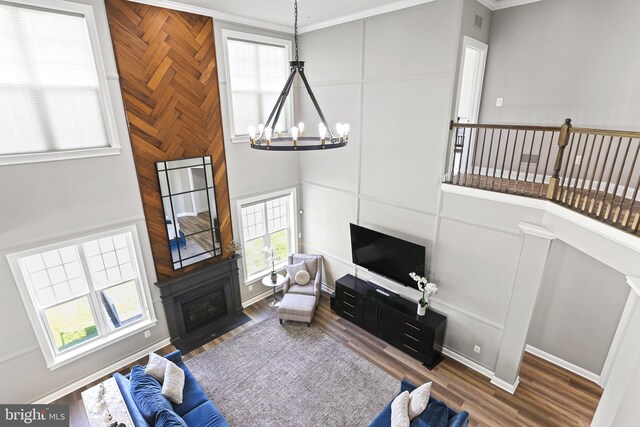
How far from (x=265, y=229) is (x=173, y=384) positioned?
3.42 m

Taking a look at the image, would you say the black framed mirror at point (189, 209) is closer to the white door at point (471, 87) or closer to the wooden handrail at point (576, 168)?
the wooden handrail at point (576, 168)

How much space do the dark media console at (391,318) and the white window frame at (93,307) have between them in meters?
3.34

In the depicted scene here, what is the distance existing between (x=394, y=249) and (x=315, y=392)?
2501mm

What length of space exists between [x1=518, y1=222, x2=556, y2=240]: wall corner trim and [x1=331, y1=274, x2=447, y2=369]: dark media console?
76.1 inches

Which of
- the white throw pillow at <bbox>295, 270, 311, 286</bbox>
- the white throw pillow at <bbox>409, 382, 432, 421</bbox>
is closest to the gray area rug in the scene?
the white throw pillow at <bbox>409, 382, 432, 421</bbox>

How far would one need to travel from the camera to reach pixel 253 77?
19.1 feet

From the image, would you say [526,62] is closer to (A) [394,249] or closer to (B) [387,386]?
(A) [394,249]

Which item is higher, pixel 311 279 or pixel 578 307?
pixel 578 307

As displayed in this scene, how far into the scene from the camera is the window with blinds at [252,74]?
551cm

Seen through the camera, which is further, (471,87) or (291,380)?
(471,87)

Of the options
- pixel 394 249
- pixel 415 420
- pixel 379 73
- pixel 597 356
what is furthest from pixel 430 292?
pixel 379 73

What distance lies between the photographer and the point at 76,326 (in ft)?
15.1

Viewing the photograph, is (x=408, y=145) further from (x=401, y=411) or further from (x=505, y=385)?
(x=505, y=385)

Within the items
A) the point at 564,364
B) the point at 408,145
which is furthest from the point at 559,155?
the point at 564,364
